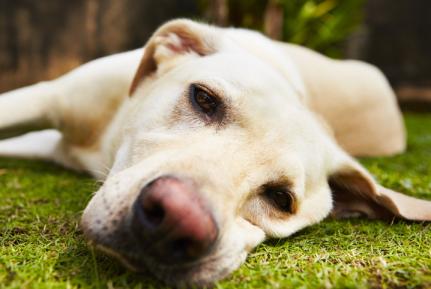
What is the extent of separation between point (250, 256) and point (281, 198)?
1.25ft

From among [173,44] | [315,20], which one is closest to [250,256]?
[173,44]

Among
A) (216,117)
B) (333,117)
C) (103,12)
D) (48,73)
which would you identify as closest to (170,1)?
(103,12)

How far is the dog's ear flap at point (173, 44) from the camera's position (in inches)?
105

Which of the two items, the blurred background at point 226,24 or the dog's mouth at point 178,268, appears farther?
the blurred background at point 226,24

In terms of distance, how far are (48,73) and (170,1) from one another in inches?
89.6

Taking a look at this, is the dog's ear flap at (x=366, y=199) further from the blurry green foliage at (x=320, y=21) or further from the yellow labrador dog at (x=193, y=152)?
the blurry green foliage at (x=320, y=21)

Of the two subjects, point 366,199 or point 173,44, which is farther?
point 173,44

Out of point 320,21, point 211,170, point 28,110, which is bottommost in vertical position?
point 320,21

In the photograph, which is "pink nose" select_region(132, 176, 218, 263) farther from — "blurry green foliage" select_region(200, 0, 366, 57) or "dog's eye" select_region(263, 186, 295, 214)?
"blurry green foliage" select_region(200, 0, 366, 57)

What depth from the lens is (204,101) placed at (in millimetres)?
2178

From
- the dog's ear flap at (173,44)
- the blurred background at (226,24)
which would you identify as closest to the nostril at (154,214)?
the dog's ear flap at (173,44)

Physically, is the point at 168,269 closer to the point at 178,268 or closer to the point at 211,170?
the point at 178,268

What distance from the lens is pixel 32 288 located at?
4.58 feet

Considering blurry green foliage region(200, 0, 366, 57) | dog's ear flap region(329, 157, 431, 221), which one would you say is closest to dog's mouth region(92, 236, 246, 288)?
dog's ear flap region(329, 157, 431, 221)
